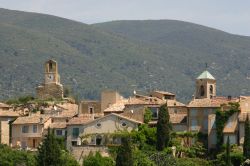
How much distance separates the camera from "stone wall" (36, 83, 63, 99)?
364ft

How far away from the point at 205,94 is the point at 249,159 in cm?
2050

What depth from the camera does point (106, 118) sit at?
89.9m

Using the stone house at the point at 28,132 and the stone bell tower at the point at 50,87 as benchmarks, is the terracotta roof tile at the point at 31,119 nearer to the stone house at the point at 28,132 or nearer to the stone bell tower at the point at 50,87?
the stone house at the point at 28,132

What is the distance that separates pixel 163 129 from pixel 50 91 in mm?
29587

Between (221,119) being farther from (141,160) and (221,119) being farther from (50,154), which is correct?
(50,154)

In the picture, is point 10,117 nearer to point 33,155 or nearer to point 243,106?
point 33,155

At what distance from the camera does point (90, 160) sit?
84.4m

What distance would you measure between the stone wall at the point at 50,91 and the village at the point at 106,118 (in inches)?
250

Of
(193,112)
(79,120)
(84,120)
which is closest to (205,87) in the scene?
(193,112)

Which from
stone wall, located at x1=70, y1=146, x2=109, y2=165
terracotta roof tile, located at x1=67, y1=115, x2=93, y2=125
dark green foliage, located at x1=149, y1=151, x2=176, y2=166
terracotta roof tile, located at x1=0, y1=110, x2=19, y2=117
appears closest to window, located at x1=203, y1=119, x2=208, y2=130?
dark green foliage, located at x1=149, y1=151, x2=176, y2=166

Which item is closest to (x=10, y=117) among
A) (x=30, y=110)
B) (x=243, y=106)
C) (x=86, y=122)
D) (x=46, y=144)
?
(x=30, y=110)

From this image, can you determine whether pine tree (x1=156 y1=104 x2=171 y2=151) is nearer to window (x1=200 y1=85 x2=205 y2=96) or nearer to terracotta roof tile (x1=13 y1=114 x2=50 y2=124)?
terracotta roof tile (x1=13 y1=114 x2=50 y2=124)

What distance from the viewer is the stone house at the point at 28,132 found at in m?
93.8

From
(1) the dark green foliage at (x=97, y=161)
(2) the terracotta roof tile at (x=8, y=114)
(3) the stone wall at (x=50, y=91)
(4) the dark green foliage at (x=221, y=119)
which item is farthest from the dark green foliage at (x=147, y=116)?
(3) the stone wall at (x=50, y=91)
